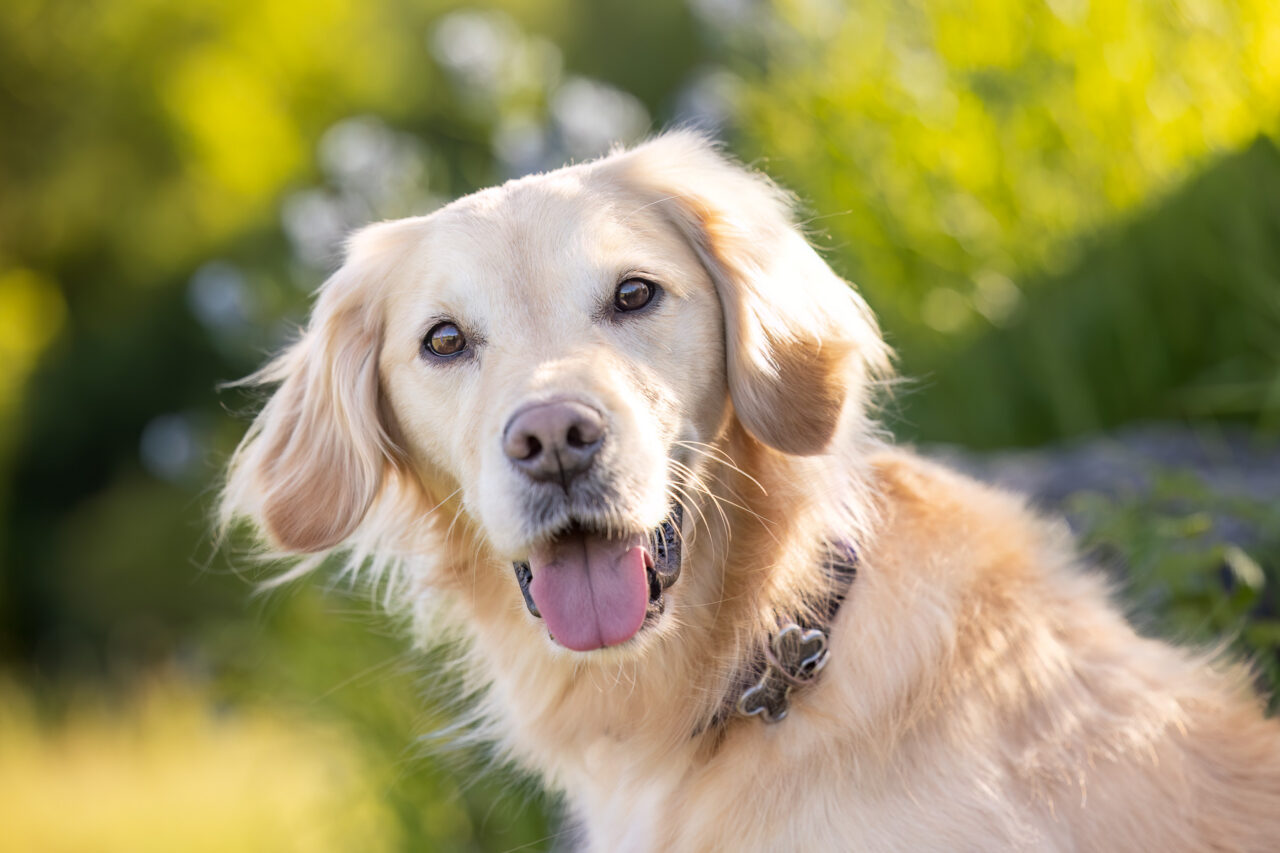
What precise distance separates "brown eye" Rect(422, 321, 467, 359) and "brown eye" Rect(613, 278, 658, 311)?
1.11ft

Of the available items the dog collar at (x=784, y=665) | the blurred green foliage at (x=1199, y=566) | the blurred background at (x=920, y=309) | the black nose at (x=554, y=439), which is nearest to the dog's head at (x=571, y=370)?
the black nose at (x=554, y=439)

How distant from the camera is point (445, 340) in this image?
2.32 meters

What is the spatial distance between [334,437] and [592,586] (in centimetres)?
76

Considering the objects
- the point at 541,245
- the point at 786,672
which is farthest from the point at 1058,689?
the point at 541,245

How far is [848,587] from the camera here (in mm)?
2211

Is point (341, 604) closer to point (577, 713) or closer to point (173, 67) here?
point (577, 713)

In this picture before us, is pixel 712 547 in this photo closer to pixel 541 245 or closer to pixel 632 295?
pixel 632 295

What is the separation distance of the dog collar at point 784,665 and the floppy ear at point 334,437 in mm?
928

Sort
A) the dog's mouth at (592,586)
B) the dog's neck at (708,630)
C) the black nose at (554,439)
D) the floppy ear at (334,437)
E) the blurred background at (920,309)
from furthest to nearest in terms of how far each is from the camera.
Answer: the blurred background at (920,309) < the floppy ear at (334,437) < the dog's neck at (708,630) < the dog's mouth at (592,586) < the black nose at (554,439)

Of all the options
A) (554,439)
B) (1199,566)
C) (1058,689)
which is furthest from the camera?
(1199,566)

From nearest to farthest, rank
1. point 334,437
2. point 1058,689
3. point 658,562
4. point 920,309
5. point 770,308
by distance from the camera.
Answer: point 1058,689 → point 658,562 → point 770,308 → point 334,437 → point 920,309

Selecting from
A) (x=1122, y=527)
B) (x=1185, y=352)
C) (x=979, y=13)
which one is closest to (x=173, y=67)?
(x=979, y=13)

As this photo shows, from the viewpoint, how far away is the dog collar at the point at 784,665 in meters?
2.10

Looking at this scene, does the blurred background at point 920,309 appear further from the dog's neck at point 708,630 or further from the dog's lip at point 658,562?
the dog's lip at point 658,562
